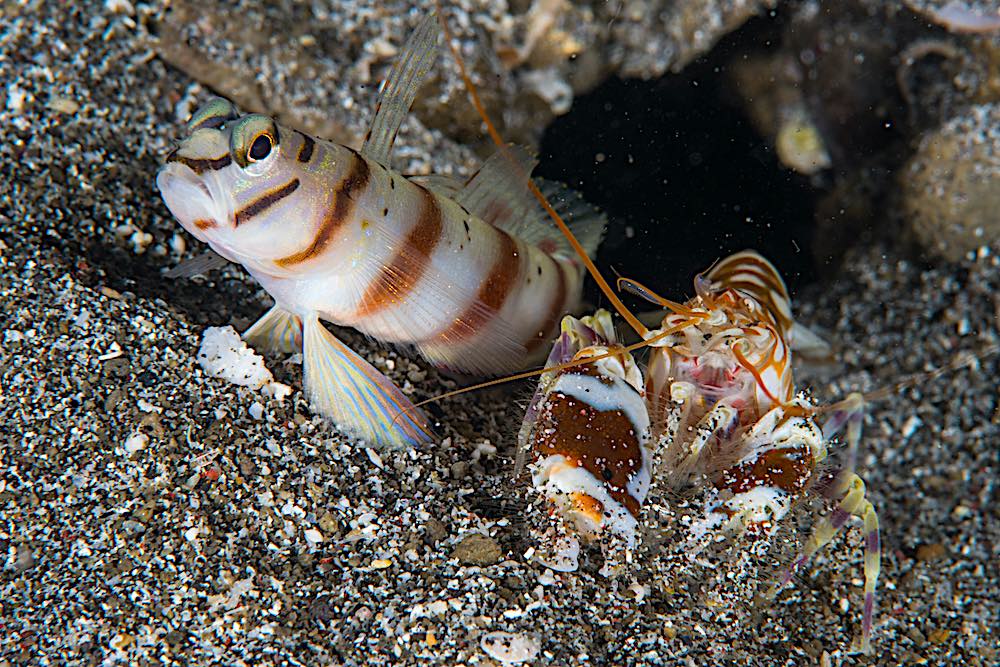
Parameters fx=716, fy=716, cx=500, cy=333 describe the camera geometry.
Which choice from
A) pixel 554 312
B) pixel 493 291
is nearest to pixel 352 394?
pixel 493 291

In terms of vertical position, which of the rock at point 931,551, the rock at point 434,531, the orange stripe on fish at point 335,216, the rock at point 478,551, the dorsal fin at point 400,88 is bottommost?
the rock at point 931,551

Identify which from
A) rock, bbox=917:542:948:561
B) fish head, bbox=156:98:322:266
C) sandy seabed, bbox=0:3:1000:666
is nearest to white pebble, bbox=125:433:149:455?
sandy seabed, bbox=0:3:1000:666

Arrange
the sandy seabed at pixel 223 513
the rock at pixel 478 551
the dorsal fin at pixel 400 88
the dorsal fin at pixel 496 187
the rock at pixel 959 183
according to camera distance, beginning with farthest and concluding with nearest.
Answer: the rock at pixel 959 183, the dorsal fin at pixel 496 187, the dorsal fin at pixel 400 88, the rock at pixel 478 551, the sandy seabed at pixel 223 513

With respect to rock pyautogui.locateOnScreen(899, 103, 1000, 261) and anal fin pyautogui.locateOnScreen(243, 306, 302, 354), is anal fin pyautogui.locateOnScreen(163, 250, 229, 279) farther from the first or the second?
rock pyautogui.locateOnScreen(899, 103, 1000, 261)

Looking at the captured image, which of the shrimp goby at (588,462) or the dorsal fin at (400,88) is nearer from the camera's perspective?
the shrimp goby at (588,462)

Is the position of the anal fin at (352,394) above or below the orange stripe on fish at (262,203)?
below

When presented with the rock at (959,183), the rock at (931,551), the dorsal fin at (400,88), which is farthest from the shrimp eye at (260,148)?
the rock at (959,183)

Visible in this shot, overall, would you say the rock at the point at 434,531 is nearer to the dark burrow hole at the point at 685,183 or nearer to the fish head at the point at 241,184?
the fish head at the point at 241,184

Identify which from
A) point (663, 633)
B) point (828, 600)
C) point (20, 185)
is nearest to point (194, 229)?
point (20, 185)
